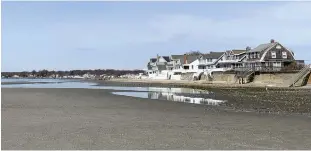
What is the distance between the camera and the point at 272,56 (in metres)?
81.2

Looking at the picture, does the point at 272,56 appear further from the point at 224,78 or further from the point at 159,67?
the point at 159,67

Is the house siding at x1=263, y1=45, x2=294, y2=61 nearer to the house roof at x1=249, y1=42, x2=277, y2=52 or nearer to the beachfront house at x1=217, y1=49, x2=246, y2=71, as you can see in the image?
the house roof at x1=249, y1=42, x2=277, y2=52

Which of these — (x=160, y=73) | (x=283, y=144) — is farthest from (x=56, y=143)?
(x=160, y=73)

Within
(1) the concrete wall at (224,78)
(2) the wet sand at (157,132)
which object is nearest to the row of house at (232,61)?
(1) the concrete wall at (224,78)

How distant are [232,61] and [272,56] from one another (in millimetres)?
12909

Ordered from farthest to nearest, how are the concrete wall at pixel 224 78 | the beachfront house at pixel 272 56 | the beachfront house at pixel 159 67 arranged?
the beachfront house at pixel 159 67 → the beachfront house at pixel 272 56 → the concrete wall at pixel 224 78

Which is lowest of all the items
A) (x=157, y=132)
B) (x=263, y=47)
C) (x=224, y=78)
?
(x=157, y=132)

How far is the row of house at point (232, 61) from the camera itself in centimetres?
8119

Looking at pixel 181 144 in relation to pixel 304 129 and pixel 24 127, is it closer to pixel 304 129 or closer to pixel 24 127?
pixel 304 129

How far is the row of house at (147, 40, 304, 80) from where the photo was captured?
81.2m

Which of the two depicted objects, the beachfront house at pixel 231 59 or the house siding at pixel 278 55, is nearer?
the house siding at pixel 278 55

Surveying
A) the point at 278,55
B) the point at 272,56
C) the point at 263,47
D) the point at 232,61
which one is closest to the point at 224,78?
the point at 232,61

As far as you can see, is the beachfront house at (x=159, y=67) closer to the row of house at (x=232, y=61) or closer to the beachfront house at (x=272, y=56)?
the row of house at (x=232, y=61)

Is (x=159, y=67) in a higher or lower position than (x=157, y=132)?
higher
